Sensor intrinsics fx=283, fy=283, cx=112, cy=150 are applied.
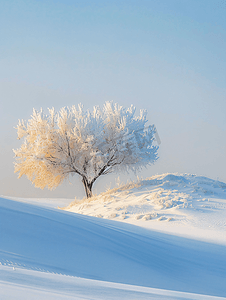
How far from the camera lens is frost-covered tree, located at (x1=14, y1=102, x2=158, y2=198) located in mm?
13047

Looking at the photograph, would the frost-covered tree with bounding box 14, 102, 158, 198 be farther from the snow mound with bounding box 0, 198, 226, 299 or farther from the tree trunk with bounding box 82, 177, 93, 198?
the snow mound with bounding box 0, 198, 226, 299

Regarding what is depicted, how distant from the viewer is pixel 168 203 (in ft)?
30.0

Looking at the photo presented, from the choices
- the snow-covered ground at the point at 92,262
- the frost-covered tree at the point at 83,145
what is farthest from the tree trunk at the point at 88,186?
the snow-covered ground at the point at 92,262

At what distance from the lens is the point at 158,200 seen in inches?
369

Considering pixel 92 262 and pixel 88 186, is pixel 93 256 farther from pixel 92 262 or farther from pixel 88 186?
pixel 88 186

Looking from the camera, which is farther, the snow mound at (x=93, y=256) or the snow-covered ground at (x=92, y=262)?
the snow mound at (x=93, y=256)

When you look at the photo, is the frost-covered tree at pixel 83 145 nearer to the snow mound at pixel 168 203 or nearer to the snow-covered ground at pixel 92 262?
the snow mound at pixel 168 203

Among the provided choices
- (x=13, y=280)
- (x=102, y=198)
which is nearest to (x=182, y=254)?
(x=13, y=280)

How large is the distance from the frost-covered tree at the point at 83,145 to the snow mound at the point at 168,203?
82.8 inches

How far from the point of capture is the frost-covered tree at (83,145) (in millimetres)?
13047

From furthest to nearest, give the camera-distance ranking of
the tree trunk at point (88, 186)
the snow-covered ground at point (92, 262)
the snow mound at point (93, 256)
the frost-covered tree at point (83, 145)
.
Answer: the tree trunk at point (88, 186)
the frost-covered tree at point (83, 145)
the snow mound at point (93, 256)
the snow-covered ground at point (92, 262)

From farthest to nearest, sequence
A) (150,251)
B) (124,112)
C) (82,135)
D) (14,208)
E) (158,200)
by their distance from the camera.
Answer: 1. (124,112)
2. (82,135)
3. (158,200)
4. (150,251)
5. (14,208)

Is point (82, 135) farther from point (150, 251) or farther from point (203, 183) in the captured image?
point (150, 251)

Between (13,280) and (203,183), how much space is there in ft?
35.3
